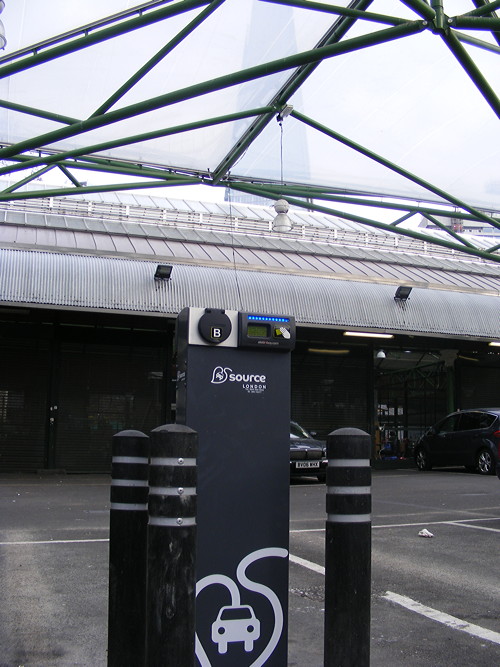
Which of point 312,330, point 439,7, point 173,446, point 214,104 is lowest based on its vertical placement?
point 173,446

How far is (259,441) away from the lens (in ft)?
13.2

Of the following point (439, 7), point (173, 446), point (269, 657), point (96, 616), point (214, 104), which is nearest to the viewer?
point (173, 446)

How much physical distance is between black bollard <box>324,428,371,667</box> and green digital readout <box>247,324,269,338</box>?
2.29 feet

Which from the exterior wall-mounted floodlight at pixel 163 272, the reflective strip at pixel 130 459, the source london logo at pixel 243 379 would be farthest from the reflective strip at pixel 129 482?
the exterior wall-mounted floodlight at pixel 163 272

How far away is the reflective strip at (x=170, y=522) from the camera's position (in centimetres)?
336

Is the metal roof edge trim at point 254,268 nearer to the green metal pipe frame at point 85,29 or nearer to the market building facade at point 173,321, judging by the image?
the market building facade at point 173,321

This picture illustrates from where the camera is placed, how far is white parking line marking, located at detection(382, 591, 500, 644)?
500cm

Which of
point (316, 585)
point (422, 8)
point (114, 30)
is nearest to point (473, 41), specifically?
point (422, 8)

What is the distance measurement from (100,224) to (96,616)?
2002cm

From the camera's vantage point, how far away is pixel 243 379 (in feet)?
13.3

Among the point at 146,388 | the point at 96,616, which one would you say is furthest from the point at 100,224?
the point at 96,616

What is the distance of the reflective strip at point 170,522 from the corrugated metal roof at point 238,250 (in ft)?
54.3

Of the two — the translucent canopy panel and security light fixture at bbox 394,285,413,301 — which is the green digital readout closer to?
the translucent canopy panel

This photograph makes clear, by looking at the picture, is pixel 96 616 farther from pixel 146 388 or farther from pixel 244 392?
pixel 146 388
